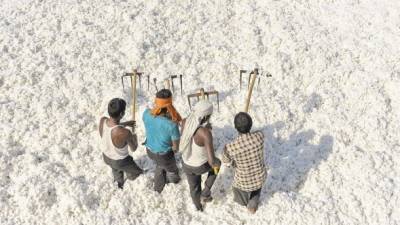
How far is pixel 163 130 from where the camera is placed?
7508 mm

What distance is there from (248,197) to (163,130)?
7.15ft

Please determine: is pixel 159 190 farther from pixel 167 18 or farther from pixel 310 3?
pixel 310 3

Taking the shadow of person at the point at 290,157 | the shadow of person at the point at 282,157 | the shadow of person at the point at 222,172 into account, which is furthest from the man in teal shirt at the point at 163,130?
the shadow of person at the point at 290,157

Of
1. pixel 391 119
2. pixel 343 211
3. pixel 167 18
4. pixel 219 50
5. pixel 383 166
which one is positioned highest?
pixel 167 18

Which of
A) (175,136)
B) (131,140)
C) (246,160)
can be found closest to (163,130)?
(175,136)

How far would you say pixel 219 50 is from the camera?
38.7 feet

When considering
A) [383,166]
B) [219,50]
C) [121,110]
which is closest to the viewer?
[121,110]

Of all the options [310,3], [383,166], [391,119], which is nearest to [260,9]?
[310,3]

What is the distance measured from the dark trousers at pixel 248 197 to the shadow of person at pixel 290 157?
40 cm

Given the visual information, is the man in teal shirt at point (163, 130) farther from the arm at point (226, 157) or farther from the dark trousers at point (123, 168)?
the arm at point (226, 157)

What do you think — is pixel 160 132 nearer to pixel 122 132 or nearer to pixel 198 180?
pixel 122 132

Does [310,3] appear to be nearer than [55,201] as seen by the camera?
No

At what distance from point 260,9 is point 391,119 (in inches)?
205

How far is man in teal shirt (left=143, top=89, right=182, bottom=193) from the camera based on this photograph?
7461mm
